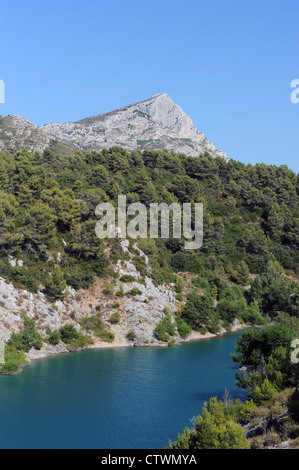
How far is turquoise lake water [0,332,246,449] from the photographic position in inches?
1396

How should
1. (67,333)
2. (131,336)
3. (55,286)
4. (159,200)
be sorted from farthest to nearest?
(159,200), (131,336), (55,286), (67,333)

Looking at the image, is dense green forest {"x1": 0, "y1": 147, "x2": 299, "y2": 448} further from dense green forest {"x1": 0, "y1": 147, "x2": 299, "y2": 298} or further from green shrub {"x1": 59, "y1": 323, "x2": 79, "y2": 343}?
green shrub {"x1": 59, "y1": 323, "x2": 79, "y2": 343}

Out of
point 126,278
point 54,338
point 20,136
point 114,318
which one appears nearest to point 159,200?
point 126,278

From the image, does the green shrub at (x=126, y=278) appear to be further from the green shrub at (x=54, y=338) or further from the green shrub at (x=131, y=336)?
the green shrub at (x=54, y=338)

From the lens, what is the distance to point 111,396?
46438mm

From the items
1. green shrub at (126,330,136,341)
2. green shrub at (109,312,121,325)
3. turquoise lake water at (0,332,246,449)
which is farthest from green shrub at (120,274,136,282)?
turquoise lake water at (0,332,246,449)

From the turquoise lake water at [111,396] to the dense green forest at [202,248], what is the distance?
5432mm

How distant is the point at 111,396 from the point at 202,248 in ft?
201

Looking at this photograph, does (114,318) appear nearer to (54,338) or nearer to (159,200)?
(54,338)

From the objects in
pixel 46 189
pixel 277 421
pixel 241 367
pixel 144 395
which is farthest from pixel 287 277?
pixel 277 421

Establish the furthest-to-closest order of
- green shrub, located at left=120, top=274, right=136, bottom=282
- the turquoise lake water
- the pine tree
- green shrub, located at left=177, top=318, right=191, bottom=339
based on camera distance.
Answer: green shrub, located at left=120, top=274, right=136, bottom=282
green shrub, located at left=177, top=318, right=191, bottom=339
the pine tree
the turquoise lake water

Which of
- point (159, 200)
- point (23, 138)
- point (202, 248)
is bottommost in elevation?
point (202, 248)

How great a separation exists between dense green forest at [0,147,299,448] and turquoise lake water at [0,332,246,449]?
543 centimetres

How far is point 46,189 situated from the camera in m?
86.4
